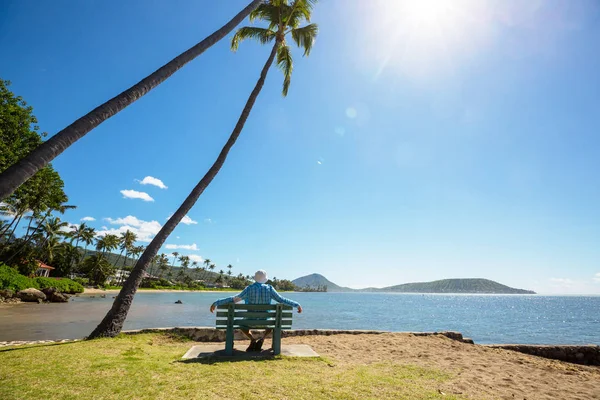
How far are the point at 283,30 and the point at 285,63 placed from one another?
53.1 inches

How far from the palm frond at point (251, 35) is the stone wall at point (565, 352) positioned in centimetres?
1454

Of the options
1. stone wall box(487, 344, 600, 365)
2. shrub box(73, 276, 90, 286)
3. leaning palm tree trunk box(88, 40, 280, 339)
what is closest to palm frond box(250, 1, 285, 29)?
leaning palm tree trunk box(88, 40, 280, 339)

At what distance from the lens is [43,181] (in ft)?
77.2

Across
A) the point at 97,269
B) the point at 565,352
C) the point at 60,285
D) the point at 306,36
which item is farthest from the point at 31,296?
the point at 97,269

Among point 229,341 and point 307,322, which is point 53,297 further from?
point 229,341

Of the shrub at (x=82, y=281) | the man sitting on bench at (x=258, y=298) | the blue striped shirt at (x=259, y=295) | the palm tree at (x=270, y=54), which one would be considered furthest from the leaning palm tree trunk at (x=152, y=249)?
the shrub at (x=82, y=281)

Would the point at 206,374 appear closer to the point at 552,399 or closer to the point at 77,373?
the point at 77,373

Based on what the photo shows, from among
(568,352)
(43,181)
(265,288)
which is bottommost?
(568,352)

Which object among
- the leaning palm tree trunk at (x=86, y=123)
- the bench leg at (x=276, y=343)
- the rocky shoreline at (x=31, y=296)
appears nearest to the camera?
the leaning palm tree trunk at (x=86, y=123)

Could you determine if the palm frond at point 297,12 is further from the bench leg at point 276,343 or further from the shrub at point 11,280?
the shrub at point 11,280

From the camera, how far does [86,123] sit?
4898mm

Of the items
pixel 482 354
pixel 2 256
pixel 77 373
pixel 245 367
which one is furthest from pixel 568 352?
pixel 2 256

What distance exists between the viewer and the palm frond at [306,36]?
547 inches

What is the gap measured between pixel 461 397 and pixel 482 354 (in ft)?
15.2
